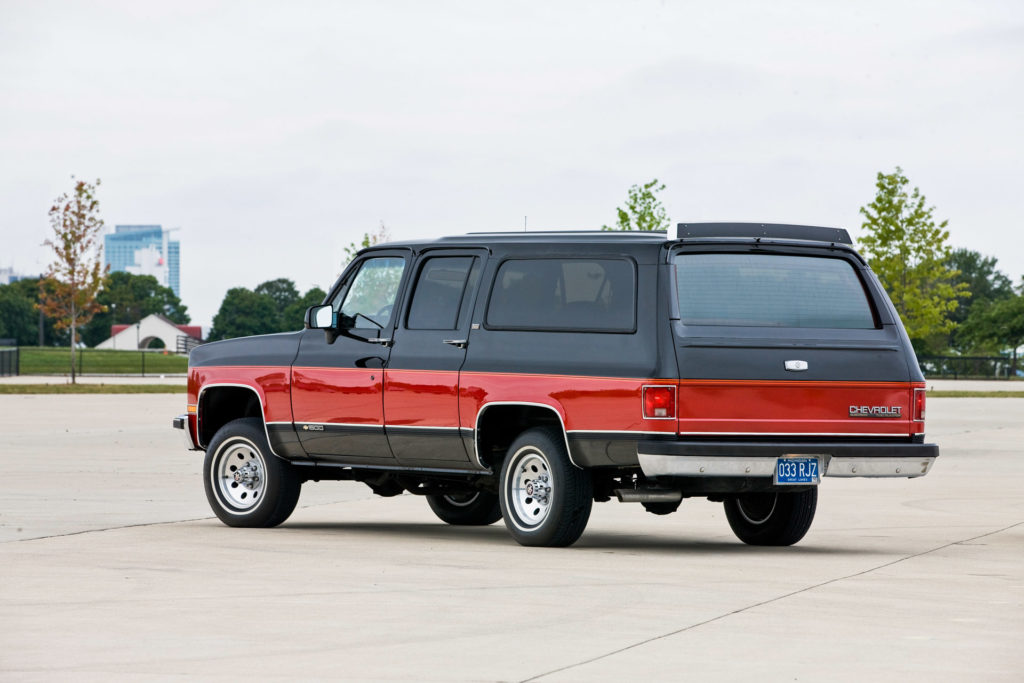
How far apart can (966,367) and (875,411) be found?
86318 mm

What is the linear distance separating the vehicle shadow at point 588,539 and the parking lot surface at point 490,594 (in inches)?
1.1

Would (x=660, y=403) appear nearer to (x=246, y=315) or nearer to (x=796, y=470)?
(x=796, y=470)

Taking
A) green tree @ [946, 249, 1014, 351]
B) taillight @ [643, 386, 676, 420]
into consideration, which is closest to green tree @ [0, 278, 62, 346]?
green tree @ [946, 249, 1014, 351]

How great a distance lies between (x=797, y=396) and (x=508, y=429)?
2.06 meters

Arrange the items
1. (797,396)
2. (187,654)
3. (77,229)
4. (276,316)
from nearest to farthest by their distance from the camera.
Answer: (187,654)
(797,396)
(77,229)
(276,316)

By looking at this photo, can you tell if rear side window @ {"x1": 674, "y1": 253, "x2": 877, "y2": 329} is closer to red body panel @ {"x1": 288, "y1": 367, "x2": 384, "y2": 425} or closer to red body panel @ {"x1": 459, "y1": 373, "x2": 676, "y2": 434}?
red body panel @ {"x1": 459, "y1": 373, "x2": 676, "y2": 434}

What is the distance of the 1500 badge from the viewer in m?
11.6

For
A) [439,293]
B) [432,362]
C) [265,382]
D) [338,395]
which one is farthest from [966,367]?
[432,362]

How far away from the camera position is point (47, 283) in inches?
2277

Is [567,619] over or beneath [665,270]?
beneath

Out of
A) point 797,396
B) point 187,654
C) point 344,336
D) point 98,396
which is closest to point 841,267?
point 797,396

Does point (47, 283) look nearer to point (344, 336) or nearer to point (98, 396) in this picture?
point (98, 396)

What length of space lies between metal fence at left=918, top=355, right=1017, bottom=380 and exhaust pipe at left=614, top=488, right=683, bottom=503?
275 feet

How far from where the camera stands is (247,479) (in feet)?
44.9
